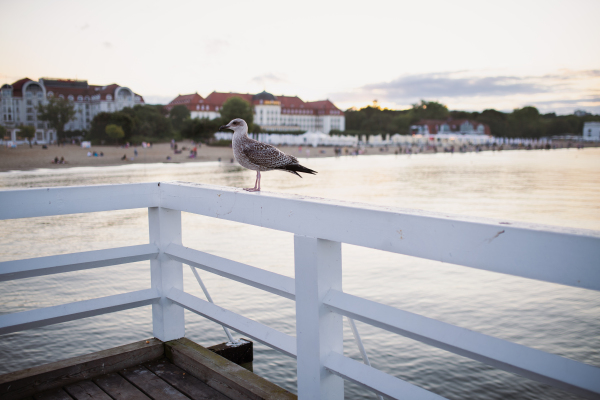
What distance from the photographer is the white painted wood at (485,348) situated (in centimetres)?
101

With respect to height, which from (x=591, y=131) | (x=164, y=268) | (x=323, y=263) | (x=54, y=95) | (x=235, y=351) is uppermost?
(x=54, y=95)

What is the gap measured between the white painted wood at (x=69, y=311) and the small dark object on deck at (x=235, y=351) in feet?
2.95

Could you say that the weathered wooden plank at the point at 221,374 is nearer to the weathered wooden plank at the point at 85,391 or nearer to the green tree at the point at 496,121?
the weathered wooden plank at the point at 85,391

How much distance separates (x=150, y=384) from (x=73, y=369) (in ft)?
1.14

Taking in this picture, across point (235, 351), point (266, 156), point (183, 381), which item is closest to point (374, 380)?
point (183, 381)

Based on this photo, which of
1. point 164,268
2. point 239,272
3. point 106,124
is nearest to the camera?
point 239,272

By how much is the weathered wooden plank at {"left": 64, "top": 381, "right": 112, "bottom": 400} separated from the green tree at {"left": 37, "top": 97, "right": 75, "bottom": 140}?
8251 centimetres

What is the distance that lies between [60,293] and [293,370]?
3742 mm

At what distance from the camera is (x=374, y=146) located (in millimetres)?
88625

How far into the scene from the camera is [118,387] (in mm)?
2150

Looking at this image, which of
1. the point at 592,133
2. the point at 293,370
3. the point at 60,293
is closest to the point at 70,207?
the point at 293,370

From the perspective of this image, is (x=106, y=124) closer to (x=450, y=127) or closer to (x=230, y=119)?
(x=230, y=119)

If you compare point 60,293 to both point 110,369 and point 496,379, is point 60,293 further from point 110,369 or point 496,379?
point 496,379

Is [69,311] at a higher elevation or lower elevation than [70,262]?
lower
